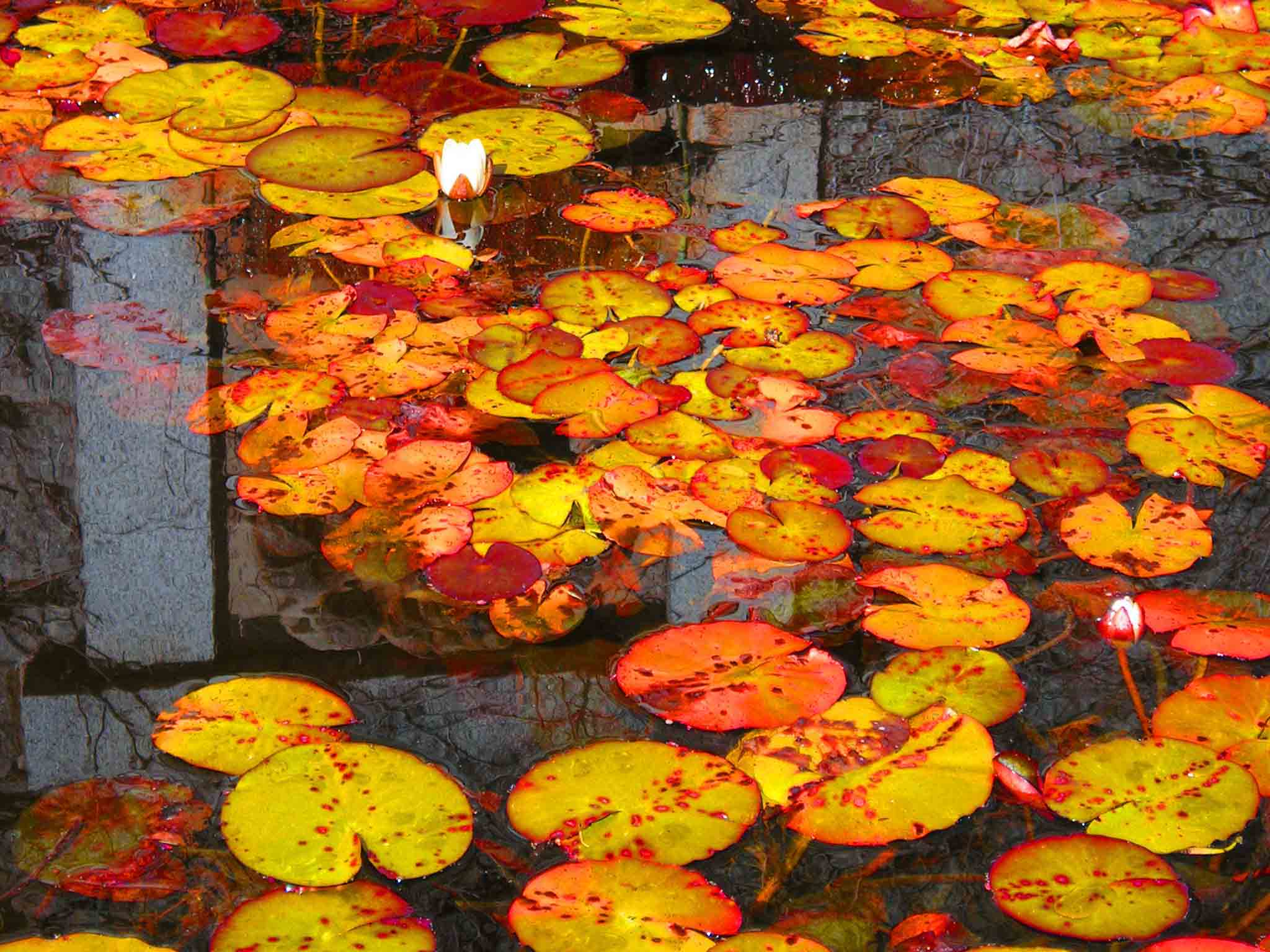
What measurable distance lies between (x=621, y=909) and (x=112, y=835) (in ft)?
1.63

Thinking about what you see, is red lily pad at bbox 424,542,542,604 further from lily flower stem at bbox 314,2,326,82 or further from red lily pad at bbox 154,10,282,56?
red lily pad at bbox 154,10,282,56

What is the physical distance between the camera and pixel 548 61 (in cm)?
279

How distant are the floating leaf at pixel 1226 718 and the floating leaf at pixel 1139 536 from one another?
194mm

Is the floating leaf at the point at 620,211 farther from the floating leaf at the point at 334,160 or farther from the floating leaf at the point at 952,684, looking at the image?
the floating leaf at the point at 952,684

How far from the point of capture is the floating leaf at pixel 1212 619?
1.47 meters

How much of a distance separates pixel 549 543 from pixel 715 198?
991 millimetres

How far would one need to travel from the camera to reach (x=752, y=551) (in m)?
1.60

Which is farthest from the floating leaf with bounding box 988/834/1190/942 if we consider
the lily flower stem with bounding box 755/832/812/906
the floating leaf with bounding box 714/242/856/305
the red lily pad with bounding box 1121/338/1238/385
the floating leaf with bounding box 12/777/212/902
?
the floating leaf with bounding box 714/242/856/305

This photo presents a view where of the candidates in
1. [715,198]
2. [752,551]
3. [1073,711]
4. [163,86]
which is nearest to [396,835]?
[752,551]

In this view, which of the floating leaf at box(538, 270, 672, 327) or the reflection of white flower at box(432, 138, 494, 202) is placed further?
the reflection of white flower at box(432, 138, 494, 202)

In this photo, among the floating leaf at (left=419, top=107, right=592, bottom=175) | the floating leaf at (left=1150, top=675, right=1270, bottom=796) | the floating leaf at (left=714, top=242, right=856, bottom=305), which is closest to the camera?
the floating leaf at (left=1150, top=675, right=1270, bottom=796)

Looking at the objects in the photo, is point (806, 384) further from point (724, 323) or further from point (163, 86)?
point (163, 86)

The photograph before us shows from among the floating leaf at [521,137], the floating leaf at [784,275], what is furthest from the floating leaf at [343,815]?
the floating leaf at [521,137]

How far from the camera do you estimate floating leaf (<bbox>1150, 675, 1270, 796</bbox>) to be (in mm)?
1338
